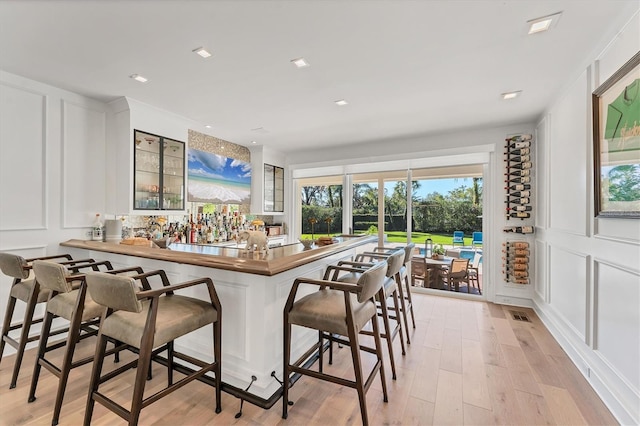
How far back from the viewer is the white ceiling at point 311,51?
177 centimetres

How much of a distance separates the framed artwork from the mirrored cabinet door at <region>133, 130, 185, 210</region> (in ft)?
14.3

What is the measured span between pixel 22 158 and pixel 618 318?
5.14 metres

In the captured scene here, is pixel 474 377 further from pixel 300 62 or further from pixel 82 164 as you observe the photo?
pixel 82 164

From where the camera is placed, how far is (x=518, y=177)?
157 inches

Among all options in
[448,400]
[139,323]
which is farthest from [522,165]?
[139,323]

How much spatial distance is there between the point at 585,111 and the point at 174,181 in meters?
4.52

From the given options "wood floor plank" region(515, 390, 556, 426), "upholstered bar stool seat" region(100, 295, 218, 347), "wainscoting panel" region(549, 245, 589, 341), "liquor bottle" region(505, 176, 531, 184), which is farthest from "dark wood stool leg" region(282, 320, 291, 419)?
"liquor bottle" region(505, 176, 531, 184)

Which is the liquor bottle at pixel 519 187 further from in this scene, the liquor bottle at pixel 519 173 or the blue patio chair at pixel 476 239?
the blue patio chair at pixel 476 239

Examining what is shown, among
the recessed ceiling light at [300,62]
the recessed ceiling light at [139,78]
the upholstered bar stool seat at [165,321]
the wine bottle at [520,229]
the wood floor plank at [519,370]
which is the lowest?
the wood floor plank at [519,370]

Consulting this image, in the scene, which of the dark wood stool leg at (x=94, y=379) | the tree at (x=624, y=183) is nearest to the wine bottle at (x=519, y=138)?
the tree at (x=624, y=183)

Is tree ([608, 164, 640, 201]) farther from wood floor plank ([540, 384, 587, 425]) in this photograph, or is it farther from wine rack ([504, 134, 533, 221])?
wine rack ([504, 134, 533, 221])

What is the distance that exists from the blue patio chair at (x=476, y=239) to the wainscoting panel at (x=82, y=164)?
522cm

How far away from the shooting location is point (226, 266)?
6.20 ft

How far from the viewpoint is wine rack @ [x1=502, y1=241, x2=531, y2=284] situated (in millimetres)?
A: 3924
